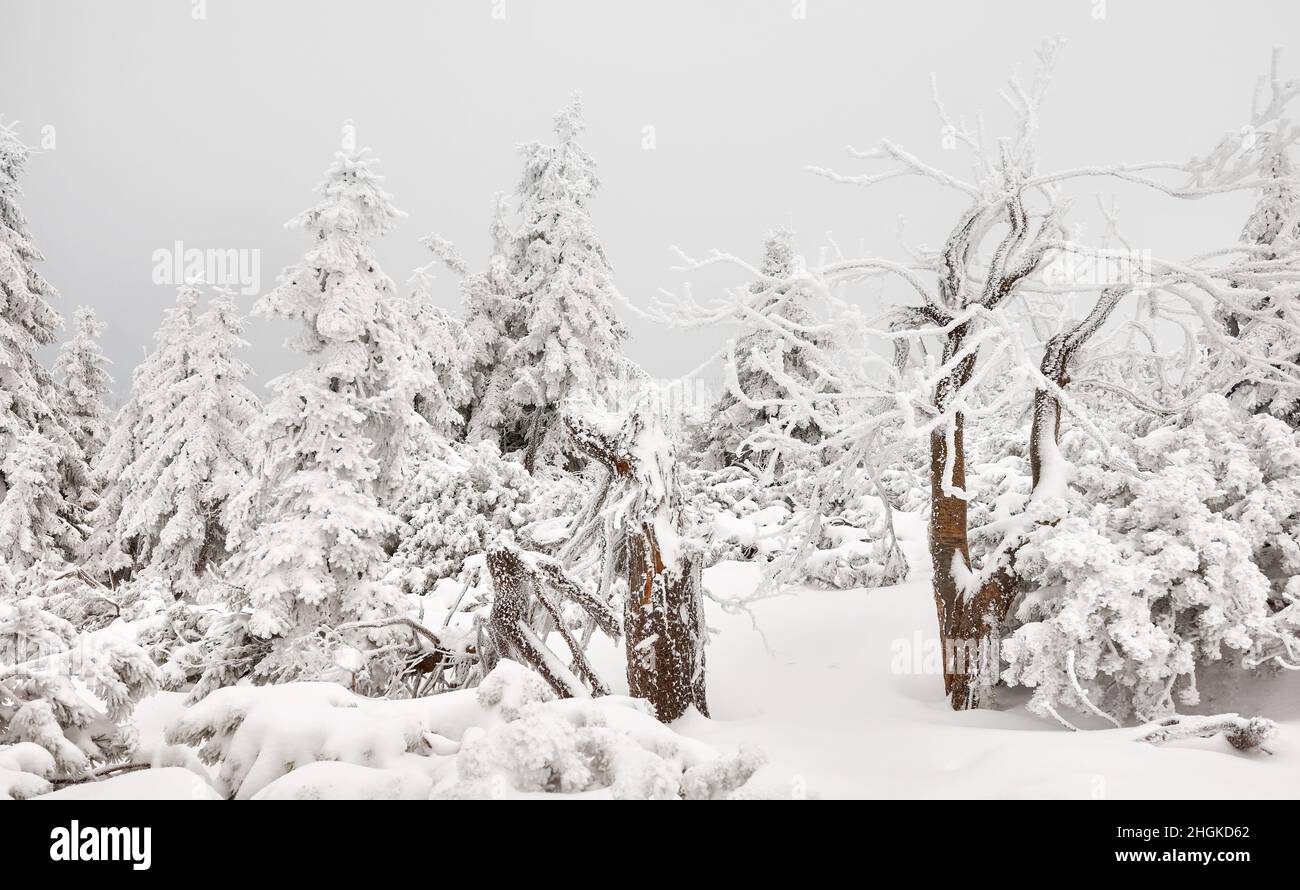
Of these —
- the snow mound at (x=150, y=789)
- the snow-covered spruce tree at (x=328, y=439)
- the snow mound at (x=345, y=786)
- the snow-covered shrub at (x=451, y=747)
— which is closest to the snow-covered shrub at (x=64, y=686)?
the snow-covered shrub at (x=451, y=747)

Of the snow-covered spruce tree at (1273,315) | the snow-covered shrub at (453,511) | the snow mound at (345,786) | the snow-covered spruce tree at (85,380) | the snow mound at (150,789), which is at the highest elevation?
the snow-covered spruce tree at (85,380)

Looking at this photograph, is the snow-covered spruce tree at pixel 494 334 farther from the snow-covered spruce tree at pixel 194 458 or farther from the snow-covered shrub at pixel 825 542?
the snow-covered shrub at pixel 825 542

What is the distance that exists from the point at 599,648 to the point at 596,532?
3.78 meters

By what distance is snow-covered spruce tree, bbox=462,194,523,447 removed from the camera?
60.8 ft

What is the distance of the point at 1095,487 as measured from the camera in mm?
5875

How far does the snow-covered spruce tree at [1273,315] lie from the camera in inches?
189

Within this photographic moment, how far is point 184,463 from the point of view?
50.0ft

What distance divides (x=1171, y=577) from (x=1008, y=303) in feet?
8.58

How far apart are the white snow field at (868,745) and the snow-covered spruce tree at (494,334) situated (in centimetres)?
1177

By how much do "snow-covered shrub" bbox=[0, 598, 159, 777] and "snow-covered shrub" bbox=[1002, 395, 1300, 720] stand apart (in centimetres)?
619

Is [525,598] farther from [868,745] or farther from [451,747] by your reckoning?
[868,745]

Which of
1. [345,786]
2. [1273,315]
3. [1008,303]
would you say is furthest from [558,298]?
[345,786]

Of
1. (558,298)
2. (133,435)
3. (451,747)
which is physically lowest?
(451,747)

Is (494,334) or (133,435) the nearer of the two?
(133,435)
